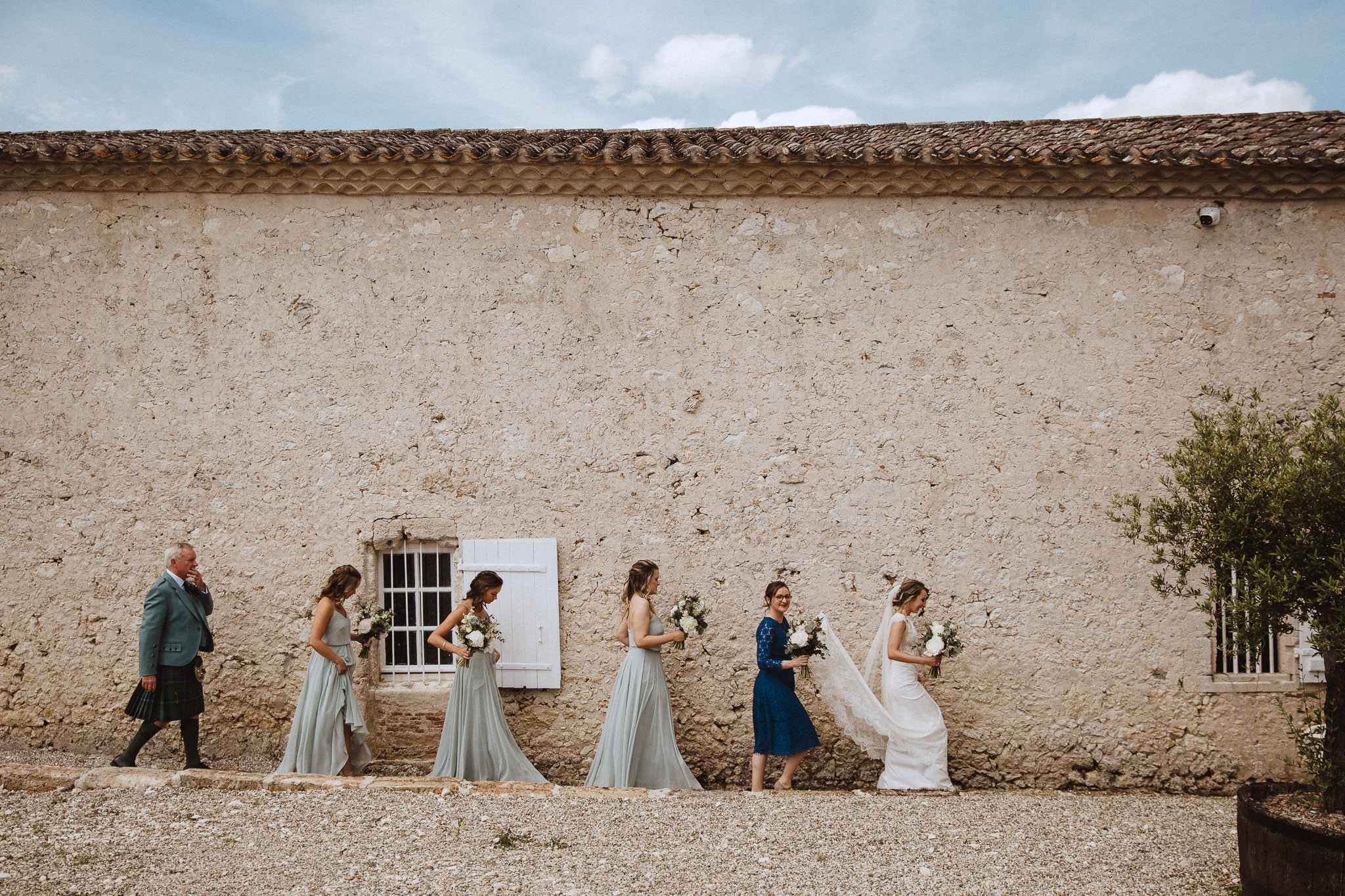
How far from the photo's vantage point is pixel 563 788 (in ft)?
18.2

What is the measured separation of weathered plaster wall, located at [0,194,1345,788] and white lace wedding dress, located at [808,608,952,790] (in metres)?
0.33

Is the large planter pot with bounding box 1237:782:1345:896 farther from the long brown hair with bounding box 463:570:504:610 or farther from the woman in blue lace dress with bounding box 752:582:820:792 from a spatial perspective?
the long brown hair with bounding box 463:570:504:610

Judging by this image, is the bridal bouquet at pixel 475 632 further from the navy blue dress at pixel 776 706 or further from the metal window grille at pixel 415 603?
the navy blue dress at pixel 776 706

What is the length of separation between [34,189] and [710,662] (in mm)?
6652

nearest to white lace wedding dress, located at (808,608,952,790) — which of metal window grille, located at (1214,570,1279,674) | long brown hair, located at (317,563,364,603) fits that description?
metal window grille, located at (1214,570,1279,674)

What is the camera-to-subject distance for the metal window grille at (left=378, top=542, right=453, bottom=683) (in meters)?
6.71

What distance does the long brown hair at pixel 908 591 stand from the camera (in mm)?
5992

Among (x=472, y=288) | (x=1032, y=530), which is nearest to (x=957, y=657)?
(x=1032, y=530)

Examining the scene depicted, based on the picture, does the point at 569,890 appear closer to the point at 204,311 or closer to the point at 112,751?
the point at 112,751

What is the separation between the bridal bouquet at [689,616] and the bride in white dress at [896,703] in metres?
0.89

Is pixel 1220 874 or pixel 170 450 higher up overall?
pixel 170 450

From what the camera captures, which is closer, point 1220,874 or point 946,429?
point 1220,874

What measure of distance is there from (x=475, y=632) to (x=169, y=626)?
220 centimetres

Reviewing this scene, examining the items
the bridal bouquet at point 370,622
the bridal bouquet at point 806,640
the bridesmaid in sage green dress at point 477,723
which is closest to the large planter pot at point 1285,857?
the bridal bouquet at point 806,640
